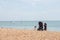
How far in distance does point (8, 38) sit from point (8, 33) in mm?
1620

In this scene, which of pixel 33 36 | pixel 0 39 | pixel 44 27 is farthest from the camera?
pixel 44 27

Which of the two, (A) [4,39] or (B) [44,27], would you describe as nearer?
(A) [4,39]

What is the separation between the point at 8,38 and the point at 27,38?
1312mm

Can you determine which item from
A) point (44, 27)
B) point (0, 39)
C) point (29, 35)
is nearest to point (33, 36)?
point (29, 35)

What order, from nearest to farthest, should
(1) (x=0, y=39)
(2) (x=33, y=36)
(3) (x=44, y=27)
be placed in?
(1) (x=0, y=39), (2) (x=33, y=36), (3) (x=44, y=27)

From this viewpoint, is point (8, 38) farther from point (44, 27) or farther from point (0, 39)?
point (44, 27)

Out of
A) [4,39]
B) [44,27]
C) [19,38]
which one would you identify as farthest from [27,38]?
[44,27]

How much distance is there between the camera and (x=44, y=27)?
24797 millimetres

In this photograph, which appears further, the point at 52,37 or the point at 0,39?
the point at 52,37

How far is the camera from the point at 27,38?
15.9 m

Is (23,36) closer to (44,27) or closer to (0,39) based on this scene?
(0,39)

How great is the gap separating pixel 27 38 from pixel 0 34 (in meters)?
2.24

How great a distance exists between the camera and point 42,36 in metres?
16.8

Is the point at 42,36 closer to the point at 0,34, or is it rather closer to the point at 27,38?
the point at 27,38
